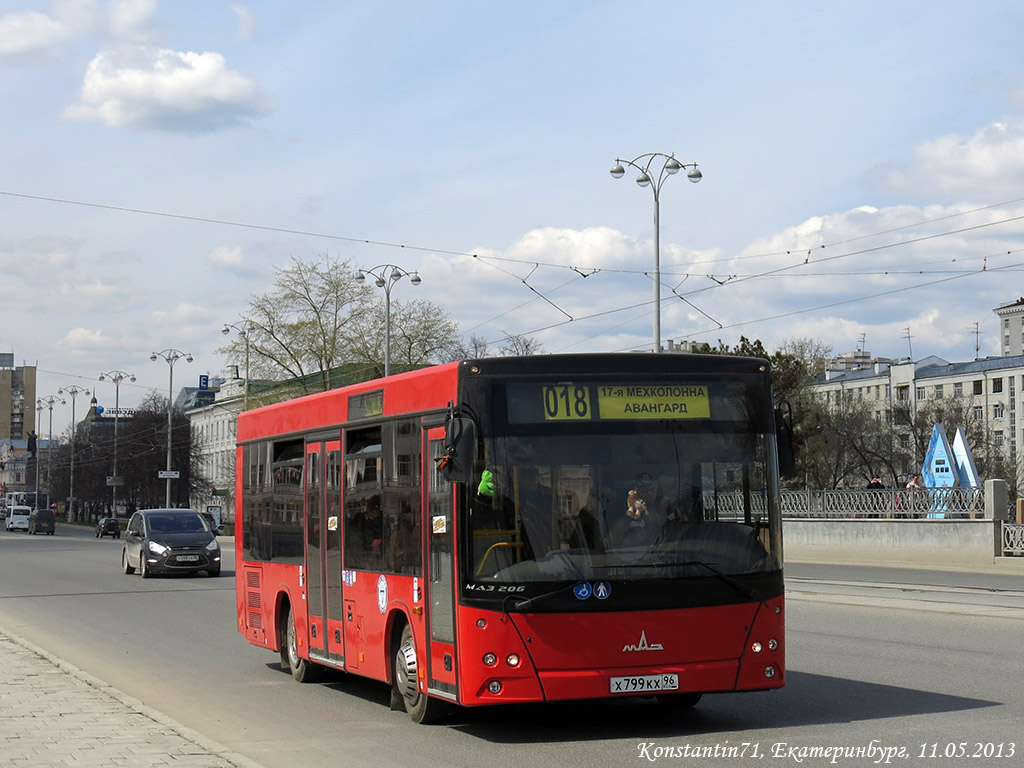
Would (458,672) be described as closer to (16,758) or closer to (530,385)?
(530,385)

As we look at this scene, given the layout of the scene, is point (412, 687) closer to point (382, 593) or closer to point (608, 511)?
point (382, 593)

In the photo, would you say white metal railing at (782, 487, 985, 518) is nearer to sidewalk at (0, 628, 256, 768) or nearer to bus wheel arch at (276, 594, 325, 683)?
bus wheel arch at (276, 594, 325, 683)

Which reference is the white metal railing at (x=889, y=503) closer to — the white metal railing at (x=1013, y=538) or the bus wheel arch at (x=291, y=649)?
the white metal railing at (x=1013, y=538)

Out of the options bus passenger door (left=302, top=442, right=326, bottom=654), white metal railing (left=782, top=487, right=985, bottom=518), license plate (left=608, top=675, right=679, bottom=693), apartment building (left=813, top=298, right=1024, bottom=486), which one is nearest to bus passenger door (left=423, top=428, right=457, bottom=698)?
license plate (left=608, top=675, right=679, bottom=693)

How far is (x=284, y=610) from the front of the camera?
13.2m

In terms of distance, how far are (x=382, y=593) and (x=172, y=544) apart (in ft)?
73.1

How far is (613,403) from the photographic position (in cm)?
918

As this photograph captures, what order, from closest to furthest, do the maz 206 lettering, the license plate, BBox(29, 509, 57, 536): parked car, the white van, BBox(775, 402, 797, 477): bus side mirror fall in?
1. the maz 206 lettering
2. the license plate
3. BBox(775, 402, 797, 477): bus side mirror
4. BBox(29, 509, 57, 536): parked car
5. the white van

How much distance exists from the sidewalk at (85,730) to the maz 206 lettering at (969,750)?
4.00m

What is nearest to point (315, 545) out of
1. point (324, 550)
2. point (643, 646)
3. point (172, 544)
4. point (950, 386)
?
point (324, 550)

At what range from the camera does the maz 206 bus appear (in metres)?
8.76

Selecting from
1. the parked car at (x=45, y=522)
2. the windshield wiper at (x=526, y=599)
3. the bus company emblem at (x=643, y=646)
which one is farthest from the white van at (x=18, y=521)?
the bus company emblem at (x=643, y=646)

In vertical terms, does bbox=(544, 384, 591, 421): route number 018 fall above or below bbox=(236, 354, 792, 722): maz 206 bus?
above

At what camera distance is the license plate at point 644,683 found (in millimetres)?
8789
